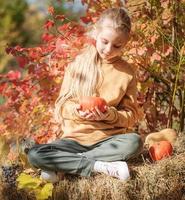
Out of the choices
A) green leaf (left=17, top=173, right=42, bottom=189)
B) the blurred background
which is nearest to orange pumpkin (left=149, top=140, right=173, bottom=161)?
green leaf (left=17, top=173, right=42, bottom=189)

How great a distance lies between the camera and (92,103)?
3.31 m

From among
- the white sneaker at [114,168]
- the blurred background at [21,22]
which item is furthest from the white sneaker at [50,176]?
the blurred background at [21,22]

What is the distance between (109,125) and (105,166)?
1.13 feet

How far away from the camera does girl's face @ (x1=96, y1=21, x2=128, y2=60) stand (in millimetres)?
3434

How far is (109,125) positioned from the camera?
11.7 ft

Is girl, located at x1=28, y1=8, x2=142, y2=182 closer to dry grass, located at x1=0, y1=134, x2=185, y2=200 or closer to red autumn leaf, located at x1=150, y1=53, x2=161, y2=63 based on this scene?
dry grass, located at x1=0, y1=134, x2=185, y2=200

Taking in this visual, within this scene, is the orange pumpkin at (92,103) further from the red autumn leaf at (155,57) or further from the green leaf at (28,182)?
the red autumn leaf at (155,57)

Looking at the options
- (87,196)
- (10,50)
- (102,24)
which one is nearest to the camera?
(87,196)

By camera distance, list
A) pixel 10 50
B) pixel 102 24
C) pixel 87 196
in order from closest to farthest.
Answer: pixel 87 196 → pixel 102 24 → pixel 10 50

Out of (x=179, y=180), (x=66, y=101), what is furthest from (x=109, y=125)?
(x=179, y=180)

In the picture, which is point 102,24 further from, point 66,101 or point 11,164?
point 11,164

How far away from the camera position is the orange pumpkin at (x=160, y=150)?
11.6 feet

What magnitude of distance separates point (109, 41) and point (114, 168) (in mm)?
811

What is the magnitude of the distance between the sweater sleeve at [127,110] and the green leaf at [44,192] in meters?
0.59
